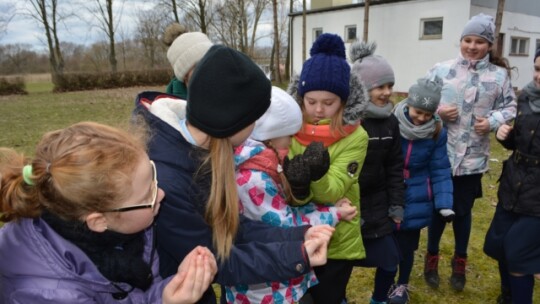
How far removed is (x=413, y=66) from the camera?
16703 mm

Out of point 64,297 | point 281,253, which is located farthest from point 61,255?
point 281,253

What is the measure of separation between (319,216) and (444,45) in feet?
50.5

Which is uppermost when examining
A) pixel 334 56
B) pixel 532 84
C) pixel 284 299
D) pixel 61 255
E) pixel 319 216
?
pixel 334 56

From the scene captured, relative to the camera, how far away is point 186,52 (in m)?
3.02

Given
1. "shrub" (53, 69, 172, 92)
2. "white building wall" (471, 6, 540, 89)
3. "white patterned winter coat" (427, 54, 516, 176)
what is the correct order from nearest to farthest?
"white patterned winter coat" (427, 54, 516, 176)
"white building wall" (471, 6, 540, 89)
"shrub" (53, 69, 172, 92)

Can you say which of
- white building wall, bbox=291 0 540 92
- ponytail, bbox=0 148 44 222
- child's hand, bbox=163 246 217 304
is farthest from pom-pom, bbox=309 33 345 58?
white building wall, bbox=291 0 540 92

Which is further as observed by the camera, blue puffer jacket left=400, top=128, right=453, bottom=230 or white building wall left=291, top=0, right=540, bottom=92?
white building wall left=291, top=0, right=540, bottom=92

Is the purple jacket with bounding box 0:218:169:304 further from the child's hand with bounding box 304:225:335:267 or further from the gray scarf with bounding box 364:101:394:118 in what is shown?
the gray scarf with bounding box 364:101:394:118

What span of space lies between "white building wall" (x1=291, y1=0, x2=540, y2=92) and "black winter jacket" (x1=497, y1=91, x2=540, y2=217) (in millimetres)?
13419

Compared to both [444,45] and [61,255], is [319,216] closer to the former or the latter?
[61,255]

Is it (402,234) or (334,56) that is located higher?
(334,56)

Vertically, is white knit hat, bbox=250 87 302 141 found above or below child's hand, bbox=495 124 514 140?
above

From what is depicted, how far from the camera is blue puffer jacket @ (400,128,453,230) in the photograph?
2.78 meters

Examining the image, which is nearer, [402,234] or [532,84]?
[532,84]
